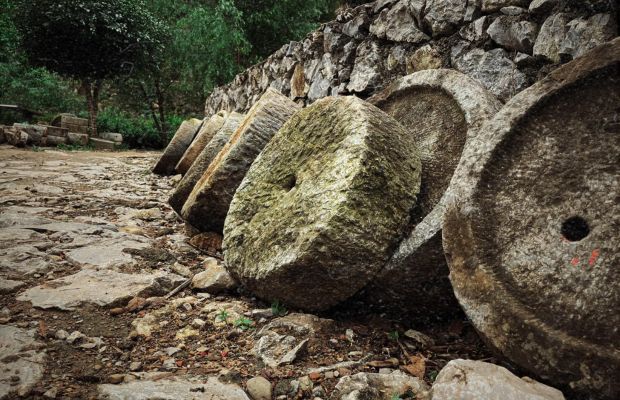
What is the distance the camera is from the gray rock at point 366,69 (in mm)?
3725

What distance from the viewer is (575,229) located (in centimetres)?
148

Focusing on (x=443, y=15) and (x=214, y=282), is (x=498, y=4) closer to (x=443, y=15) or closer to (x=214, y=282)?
(x=443, y=15)

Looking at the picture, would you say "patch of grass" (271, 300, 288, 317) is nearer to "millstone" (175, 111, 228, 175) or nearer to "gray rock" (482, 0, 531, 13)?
"gray rock" (482, 0, 531, 13)

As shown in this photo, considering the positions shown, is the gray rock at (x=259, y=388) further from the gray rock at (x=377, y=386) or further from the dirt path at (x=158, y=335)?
the gray rock at (x=377, y=386)

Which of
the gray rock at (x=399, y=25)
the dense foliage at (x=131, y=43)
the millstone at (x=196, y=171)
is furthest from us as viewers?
the dense foliage at (x=131, y=43)

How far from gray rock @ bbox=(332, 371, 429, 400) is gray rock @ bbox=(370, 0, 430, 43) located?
2.63m

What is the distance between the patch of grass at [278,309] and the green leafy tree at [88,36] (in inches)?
519

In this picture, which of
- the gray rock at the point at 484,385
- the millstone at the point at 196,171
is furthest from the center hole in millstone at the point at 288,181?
the millstone at the point at 196,171

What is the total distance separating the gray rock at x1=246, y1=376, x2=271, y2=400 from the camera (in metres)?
1.44

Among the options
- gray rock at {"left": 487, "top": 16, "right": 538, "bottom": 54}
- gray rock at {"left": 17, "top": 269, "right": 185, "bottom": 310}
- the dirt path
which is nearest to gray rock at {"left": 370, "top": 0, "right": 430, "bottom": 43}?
gray rock at {"left": 487, "top": 16, "right": 538, "bottom": 54}

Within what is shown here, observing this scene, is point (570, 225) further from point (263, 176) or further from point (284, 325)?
point (263, 176)

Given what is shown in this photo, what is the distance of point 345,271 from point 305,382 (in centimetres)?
50

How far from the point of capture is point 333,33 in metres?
4.50

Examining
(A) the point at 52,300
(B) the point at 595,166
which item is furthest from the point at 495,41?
(A) the point at 52,300
